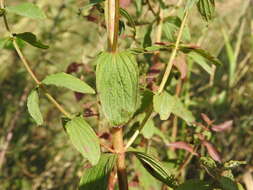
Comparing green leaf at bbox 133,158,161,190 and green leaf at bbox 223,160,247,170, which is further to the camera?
green leaf at bbox 133,158,161,190

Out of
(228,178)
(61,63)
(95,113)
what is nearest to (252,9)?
(61,63)

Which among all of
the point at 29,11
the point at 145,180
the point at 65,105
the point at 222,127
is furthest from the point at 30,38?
the point at 65,105

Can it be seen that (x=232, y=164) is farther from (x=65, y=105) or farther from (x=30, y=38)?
(x=65, y=105)

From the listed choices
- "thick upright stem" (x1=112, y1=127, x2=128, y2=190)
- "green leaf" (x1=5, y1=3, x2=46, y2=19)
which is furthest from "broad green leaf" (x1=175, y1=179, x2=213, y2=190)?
"green leaf" (x1=5, y1=3, x2=46, y2=19)

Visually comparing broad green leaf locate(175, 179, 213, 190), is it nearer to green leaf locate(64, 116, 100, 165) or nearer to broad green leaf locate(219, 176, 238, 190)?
broad green leaf locate(219, 176, 238, 190)

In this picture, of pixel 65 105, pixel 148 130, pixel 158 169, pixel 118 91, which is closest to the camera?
pixel 118 91

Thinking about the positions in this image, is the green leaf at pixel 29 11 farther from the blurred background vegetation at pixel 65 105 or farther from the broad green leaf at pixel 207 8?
the blurred background vegetation at pixel 65 105
